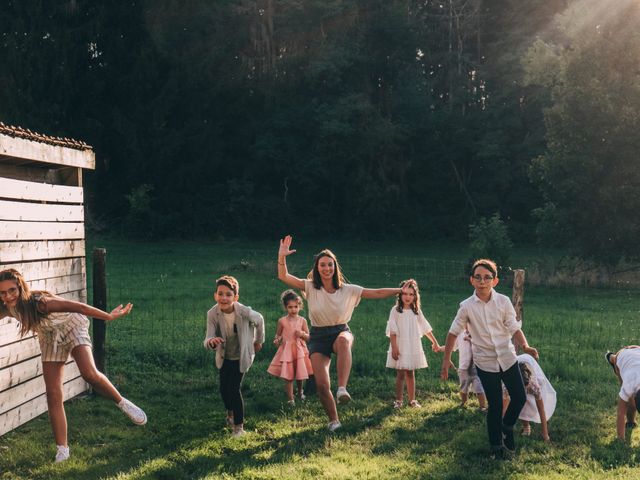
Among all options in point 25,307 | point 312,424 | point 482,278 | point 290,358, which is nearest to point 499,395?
point 482,278

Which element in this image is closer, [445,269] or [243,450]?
[243,450]

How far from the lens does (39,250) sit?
8008 millimetres

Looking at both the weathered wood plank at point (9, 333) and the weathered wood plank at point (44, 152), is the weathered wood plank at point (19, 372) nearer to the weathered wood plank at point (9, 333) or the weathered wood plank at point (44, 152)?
the weathered wood plank at point (9, 333)

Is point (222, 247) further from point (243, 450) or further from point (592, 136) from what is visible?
point (243, 450)

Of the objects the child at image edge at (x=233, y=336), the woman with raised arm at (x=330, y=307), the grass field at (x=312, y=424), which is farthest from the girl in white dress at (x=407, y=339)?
the child at image edge at (x=233, y=336)

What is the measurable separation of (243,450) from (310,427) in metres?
1.03

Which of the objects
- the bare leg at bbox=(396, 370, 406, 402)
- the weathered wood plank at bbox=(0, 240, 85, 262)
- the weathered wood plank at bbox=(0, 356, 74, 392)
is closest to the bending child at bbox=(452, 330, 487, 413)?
the bare leg at bbox=(396, 370, 406, 402)

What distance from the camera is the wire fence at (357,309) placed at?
11.2m

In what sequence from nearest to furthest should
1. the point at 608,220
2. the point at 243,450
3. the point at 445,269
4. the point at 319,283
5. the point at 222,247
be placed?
the point at 243,450, the point at 319,283, the point at 608,220, the point at 445,269, the point at 222,247

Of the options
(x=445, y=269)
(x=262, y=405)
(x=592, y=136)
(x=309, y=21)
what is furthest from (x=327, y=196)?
(x=262, y=405)

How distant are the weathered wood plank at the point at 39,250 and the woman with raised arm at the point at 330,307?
8.99 feet

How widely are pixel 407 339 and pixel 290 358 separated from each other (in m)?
1.44

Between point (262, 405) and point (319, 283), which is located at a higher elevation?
point (319, 283)

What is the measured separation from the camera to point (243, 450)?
6816mm
